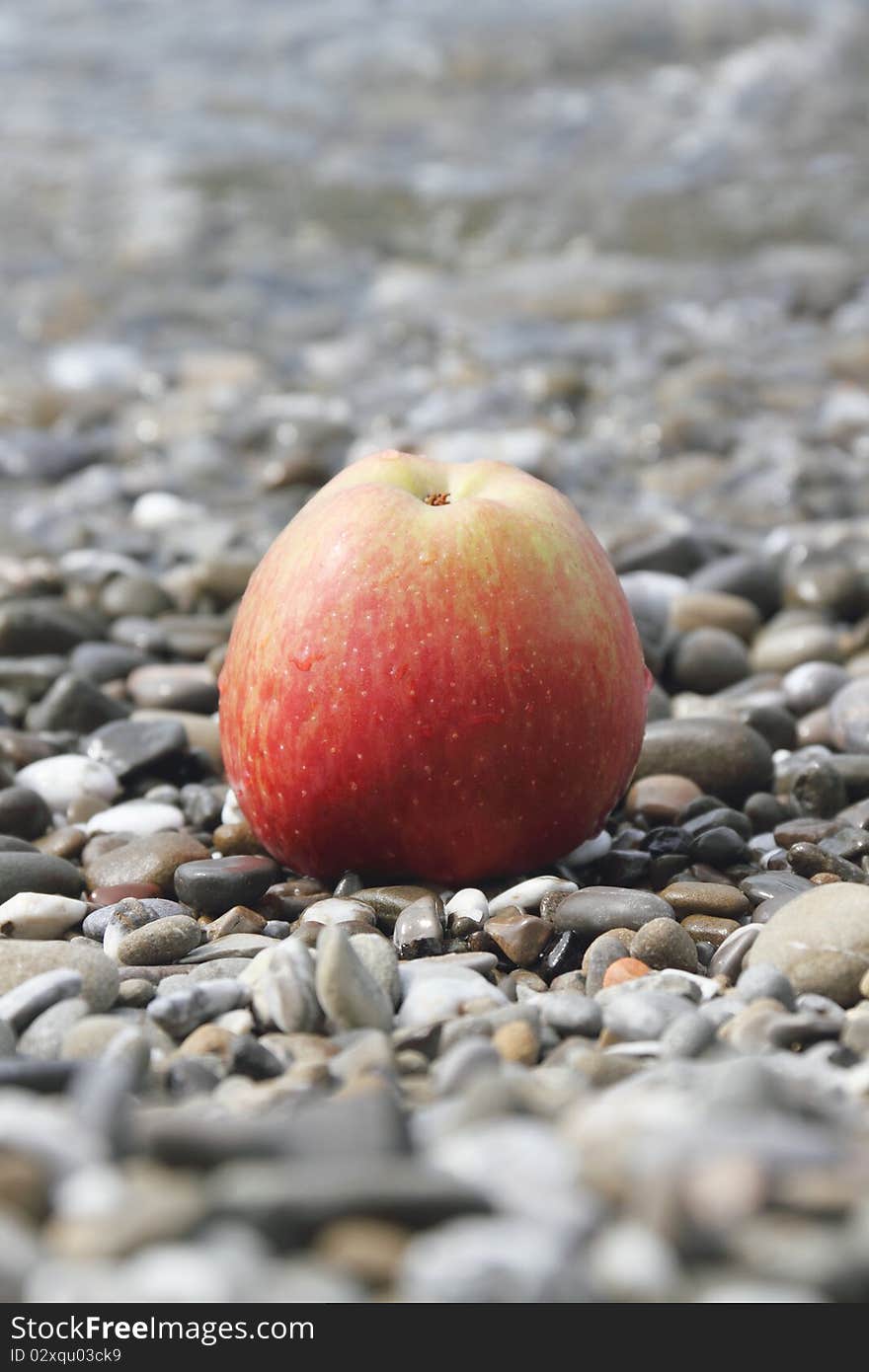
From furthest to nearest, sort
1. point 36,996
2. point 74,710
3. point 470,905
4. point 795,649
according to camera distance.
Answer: point 795,649 → point 74,710 → point 470,905 → point 36,996

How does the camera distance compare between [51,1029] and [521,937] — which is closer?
[51,1029]

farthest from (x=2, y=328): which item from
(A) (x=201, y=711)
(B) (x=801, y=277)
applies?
(A) (x=201, y=711)

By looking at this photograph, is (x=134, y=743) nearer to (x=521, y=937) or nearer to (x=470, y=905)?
(x=470, y=905)

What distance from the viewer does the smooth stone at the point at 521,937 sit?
8.69ft

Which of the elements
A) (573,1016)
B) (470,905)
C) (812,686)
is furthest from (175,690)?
(573,1016)

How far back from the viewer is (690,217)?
35.2 ft

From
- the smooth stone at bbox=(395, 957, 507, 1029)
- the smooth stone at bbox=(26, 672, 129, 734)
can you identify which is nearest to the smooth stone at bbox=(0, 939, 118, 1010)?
the smooth stone at bbox=(395, 957, 507, 1029)

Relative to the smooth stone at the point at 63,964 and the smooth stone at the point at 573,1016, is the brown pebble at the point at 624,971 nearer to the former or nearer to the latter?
the smooth stone at the point at 573,1016

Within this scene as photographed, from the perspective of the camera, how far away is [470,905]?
9.14 feet

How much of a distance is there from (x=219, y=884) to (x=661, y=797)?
38.3 inches

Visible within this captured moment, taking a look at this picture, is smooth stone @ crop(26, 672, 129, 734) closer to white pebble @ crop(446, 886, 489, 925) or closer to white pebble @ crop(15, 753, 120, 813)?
white pebble @ crop(15, 753, 120, 813)

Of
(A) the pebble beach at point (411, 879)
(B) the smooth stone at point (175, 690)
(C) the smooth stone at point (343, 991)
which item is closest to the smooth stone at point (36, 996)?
(A) the pebble beach at point (411, 879)

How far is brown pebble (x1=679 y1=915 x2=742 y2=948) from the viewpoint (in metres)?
2.76

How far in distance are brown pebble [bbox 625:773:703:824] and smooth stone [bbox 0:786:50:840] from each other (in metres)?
1.22
